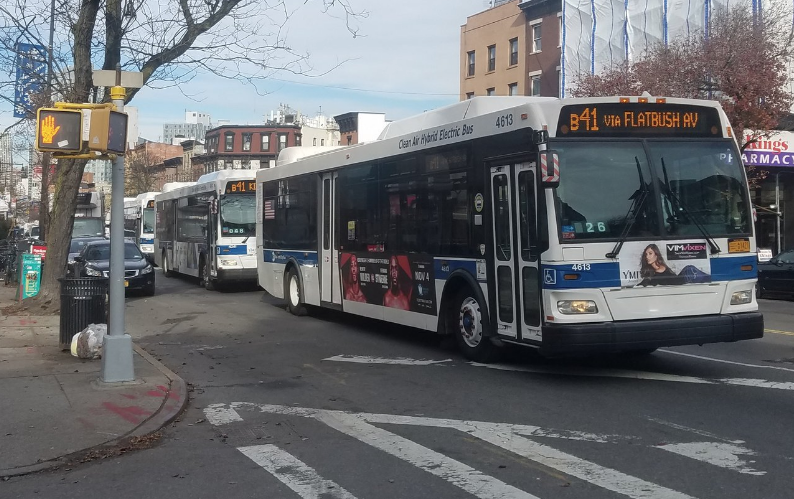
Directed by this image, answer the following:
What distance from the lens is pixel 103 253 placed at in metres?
22.8

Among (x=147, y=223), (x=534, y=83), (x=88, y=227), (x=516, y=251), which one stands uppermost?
(x=534, y=83)

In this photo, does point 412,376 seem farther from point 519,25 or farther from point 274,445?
point 519,25

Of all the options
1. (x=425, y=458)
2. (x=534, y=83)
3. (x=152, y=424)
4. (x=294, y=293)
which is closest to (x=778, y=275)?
(x=294, y=293)

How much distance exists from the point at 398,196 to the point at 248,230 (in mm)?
10910

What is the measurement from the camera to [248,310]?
18.6m

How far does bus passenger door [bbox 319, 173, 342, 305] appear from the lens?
1522cm

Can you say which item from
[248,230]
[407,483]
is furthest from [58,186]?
[407,483]

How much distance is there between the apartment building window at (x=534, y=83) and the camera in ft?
140

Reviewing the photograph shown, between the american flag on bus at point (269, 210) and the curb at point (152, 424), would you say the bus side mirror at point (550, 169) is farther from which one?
the american flag on bus at point (269, 210)

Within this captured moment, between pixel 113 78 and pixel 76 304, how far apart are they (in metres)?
3.74

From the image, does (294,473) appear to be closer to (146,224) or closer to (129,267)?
(129,267)

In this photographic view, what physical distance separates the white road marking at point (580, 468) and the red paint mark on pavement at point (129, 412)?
3167 mm

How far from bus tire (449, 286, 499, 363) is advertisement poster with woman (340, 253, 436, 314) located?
26.0 inches

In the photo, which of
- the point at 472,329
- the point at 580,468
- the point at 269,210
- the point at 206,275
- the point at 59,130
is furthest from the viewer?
the point at 206,275
